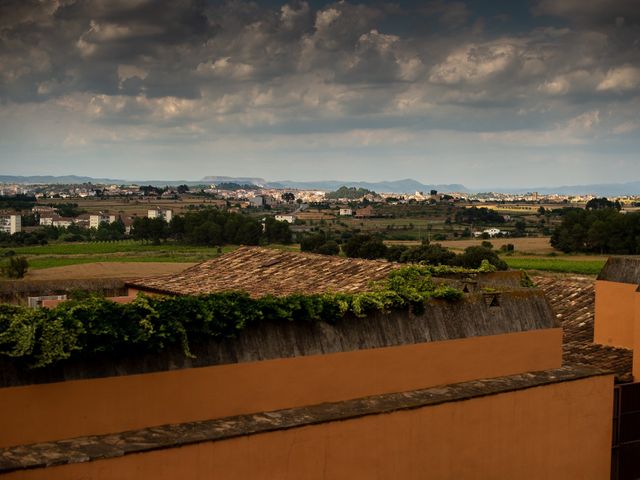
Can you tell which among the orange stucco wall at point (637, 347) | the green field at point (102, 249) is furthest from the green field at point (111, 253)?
the orange stucco wall at point (637, 347)

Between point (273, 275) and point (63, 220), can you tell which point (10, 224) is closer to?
point (63, 220)

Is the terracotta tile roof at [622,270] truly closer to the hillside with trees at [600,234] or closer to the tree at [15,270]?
the tree at [15,270]

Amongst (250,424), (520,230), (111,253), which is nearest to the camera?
(250,424)

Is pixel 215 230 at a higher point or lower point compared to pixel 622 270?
lower

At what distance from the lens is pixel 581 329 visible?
621 inches

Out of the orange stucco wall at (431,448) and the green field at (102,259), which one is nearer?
the orange stucco wall at (431,448)

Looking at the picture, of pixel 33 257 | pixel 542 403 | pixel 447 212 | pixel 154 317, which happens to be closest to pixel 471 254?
pixel 33 257

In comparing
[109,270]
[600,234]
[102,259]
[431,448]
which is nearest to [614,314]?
[431,448]

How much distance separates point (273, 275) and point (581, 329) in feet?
23.7

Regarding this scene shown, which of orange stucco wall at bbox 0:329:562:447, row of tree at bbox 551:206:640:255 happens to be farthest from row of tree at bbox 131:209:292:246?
orange stucco wall at bbox 0:329:562:447

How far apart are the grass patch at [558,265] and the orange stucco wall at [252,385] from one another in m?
43.1

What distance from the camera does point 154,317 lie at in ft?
27.1

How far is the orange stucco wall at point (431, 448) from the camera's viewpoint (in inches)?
305

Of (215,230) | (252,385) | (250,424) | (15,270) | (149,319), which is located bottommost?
(15,270)
